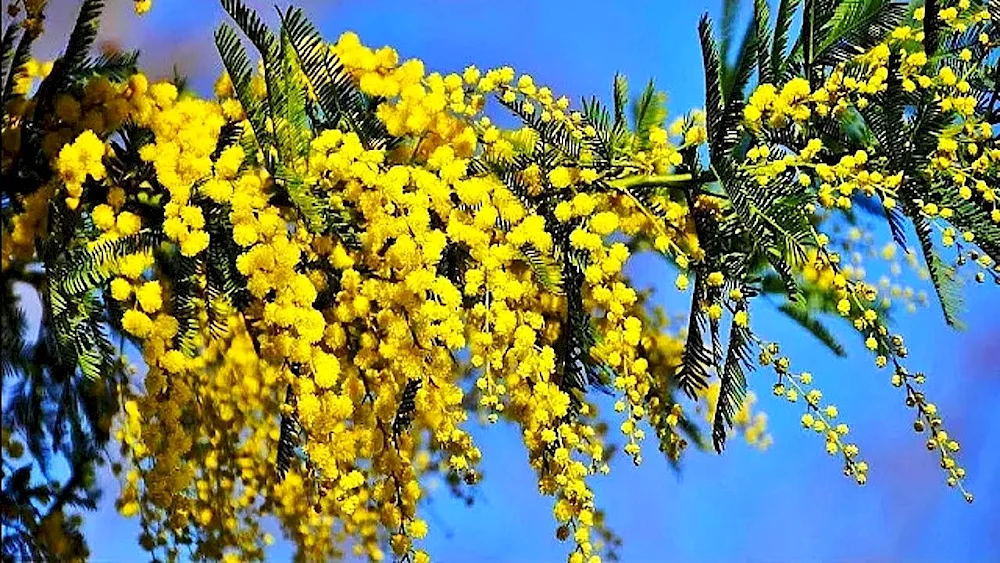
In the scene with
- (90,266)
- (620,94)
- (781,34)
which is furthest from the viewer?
(620,94)

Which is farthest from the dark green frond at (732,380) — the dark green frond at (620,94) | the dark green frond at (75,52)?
the dark green frond at (75,52)

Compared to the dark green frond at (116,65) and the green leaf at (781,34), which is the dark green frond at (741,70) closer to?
the green leaf at (781,34)

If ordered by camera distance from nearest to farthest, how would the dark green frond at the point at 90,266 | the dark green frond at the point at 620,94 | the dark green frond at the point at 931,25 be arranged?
the dark green frond at the point at 90,266, the dark green frond at the point at 931,25, the dark green frond at the point at 620,94

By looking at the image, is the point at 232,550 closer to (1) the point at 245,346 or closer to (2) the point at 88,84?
(1) the point at 245,346

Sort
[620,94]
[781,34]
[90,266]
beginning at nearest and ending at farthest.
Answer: [90,266], [781,34], [620,94]

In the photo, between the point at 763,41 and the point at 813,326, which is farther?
the point at 813,326

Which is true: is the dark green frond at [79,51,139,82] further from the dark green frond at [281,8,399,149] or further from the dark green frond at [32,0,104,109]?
the dark green frond at [281,8,399,149]

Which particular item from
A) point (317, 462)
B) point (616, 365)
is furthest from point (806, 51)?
point (317, 462)

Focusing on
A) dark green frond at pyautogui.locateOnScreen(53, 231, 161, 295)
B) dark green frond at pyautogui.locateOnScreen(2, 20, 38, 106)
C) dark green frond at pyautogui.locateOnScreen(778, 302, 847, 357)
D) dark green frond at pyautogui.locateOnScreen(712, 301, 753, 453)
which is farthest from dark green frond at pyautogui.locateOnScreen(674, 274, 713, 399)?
dark green frond at pyautogui.locateOnScreen(2, 20, 38, 106)

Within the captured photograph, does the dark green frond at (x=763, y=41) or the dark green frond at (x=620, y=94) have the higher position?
the dark green frond at (x=620, y=94)

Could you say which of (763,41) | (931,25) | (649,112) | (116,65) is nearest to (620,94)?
(649,112)

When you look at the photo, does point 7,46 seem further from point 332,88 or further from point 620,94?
point 620,94

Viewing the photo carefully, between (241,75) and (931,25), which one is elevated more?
(931,25)

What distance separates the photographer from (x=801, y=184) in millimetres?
917
